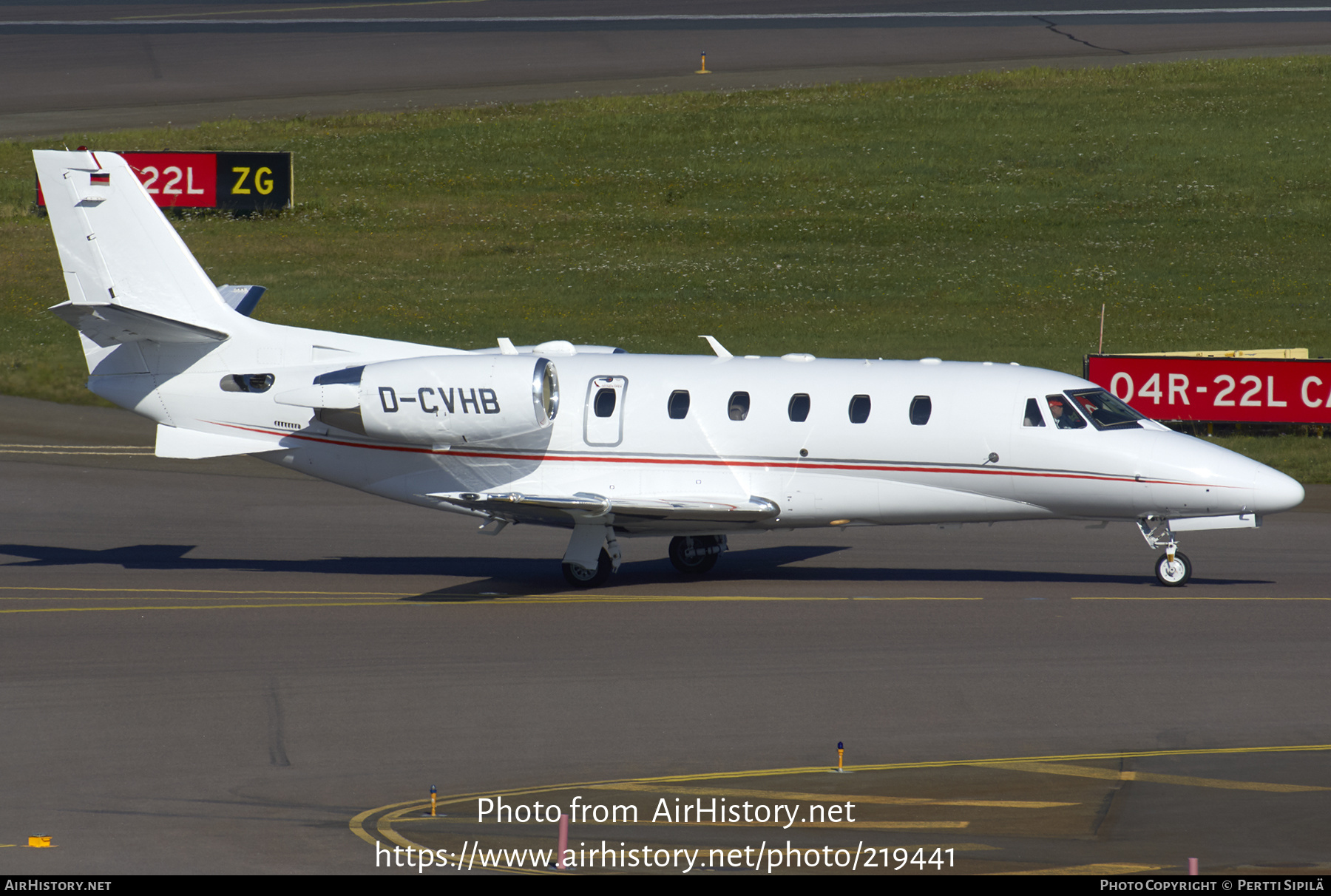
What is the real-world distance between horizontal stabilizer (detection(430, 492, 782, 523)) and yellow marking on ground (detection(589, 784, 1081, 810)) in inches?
299

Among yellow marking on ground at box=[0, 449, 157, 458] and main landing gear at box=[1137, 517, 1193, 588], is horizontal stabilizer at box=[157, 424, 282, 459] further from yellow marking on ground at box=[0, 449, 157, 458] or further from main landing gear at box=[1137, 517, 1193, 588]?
main landing gear at box=[1137, 517, 1193, 588]

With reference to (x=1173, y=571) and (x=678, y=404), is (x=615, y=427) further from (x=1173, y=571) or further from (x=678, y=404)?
(x=1173, y=571)

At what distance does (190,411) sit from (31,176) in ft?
117

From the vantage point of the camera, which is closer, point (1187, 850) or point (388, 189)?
point (1187, 850)

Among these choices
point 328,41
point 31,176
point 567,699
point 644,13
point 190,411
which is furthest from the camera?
point 644,13

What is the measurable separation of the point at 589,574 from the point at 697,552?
6.64ft

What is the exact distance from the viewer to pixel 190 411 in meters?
22.2

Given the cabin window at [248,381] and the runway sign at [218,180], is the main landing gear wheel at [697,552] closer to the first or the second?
the cabin window at [248,381]

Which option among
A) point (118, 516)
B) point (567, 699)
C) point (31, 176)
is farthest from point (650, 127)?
point (567, 699)

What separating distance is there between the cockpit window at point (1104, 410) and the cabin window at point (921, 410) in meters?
1.93

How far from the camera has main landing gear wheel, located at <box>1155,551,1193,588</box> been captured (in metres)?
20.7

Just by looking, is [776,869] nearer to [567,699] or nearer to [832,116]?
[567,699]

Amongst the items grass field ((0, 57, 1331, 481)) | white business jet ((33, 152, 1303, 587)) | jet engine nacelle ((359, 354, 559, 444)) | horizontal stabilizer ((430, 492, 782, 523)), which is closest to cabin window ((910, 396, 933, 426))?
white business jet ((33, 152, 1303, 587))

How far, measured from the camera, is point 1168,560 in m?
20.7
